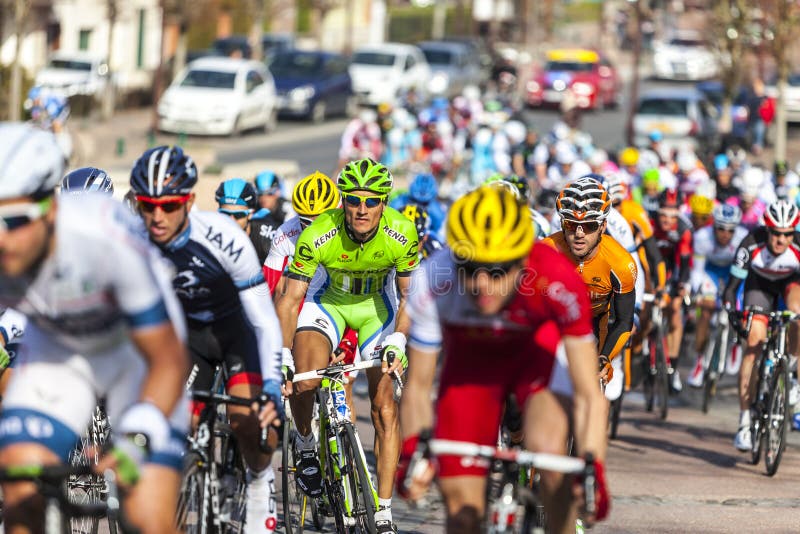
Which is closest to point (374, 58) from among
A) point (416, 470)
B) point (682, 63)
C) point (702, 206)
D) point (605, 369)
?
point (682, 63)

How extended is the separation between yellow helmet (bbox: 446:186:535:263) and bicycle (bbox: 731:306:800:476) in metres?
6.26

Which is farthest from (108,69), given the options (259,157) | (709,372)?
(709,372)

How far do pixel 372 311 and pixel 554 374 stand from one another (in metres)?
2.86

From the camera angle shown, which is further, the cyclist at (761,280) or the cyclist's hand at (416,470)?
the cyclist at (761,280)

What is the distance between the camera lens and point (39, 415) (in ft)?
18.3

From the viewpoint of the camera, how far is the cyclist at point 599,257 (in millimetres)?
9250

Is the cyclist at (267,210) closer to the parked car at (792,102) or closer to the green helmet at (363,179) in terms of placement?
the green helmet at (363,179)

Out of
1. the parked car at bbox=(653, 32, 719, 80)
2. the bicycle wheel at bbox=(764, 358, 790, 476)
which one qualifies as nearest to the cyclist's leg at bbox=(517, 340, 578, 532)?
the bicycle wheel at bbox=(764, 358, 790, 476)

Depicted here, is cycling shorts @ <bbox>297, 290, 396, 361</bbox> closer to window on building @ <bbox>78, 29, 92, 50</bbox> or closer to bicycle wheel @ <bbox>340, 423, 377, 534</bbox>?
bicycle wheel @ <bbox>340, 423, 377, 534</bbox>

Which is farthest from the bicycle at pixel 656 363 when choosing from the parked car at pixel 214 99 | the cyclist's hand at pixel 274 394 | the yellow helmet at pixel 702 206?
the parked car at pixel 214 99

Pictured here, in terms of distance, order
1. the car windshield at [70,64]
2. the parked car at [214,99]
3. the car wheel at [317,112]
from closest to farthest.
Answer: the parked car at [214,99]
the car windshield at [70,64]
the car wheel at [317,112]

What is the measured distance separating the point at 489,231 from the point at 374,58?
40231 mm

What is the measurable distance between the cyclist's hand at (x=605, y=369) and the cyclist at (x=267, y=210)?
3.69m

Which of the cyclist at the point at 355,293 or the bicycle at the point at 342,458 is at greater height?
the cyclist at the point at 355,293
